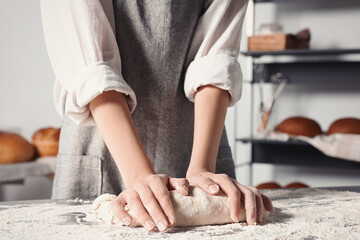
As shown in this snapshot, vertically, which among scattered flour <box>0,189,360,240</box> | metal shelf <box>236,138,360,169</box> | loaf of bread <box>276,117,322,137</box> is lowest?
metal shelf <box>236,138,360,169</box>

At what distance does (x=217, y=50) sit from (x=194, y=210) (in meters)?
0.37

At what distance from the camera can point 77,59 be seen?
0.78 metres

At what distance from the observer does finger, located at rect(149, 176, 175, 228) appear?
1.88 ft

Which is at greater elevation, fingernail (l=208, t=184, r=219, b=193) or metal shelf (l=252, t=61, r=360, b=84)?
metal shelf (l=252, t=61, r=360, b=84)

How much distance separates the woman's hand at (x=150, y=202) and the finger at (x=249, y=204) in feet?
0.26

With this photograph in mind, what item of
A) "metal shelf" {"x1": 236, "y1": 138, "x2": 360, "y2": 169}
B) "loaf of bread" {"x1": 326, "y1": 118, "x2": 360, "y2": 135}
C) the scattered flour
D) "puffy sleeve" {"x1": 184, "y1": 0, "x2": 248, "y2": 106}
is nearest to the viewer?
the scattered flour

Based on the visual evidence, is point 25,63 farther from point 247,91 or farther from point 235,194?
point 235,194

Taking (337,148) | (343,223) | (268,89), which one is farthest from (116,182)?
(268,89)

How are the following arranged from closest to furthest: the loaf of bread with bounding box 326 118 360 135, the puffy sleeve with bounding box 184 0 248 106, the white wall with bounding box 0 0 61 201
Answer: the puffy sleeve with bounding box 184 0 248 106 → the loaf of bread with bounding box 326 118 360 135 → the white wall with bounding box 0 0 61 201

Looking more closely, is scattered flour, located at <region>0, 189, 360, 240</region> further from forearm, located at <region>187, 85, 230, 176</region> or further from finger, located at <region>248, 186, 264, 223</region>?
forearm, located at <region>187, 85, 230, 176</region>

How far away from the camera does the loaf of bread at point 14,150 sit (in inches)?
89.4

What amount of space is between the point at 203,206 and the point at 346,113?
2.27 m

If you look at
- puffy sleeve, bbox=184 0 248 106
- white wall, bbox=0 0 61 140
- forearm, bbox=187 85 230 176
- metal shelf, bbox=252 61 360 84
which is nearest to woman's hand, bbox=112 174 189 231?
forearm, bbox=187 85 230 176

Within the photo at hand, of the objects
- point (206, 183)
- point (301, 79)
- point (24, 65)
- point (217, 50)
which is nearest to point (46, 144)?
point (24, 65)
